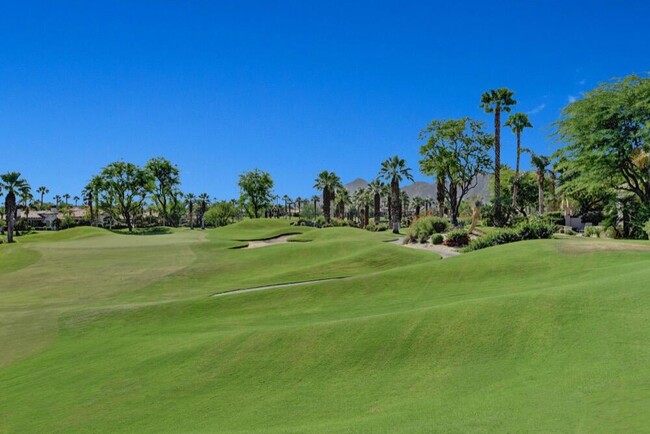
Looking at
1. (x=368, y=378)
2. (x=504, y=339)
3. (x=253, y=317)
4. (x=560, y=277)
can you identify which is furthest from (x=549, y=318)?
(x=253, y=317)

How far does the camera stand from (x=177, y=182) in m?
97.4

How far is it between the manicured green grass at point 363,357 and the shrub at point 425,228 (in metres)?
20.5

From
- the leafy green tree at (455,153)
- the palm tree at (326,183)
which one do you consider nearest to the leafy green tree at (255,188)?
the palm tree at (326,183)

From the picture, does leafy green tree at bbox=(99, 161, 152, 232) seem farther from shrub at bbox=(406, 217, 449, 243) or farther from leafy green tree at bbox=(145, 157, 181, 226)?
shrub at bbox=(406, 217, 449, 243)

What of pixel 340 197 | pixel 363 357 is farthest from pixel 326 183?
pixel 363 357

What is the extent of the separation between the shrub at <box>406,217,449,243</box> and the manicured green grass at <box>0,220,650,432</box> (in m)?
20.5

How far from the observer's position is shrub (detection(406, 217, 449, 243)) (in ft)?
132

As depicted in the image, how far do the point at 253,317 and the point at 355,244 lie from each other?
20.4m

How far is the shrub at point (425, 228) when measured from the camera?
132 feet

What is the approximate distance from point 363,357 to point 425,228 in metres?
31.8

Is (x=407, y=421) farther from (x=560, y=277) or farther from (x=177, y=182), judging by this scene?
(x=177, y=182)

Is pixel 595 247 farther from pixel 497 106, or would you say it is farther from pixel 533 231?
pixel 497 106

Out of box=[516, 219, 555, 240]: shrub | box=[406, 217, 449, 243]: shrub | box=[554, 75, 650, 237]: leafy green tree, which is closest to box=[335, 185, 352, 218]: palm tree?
box=[406, 217, 449, 243]: shrub

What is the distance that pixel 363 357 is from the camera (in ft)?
32.7
